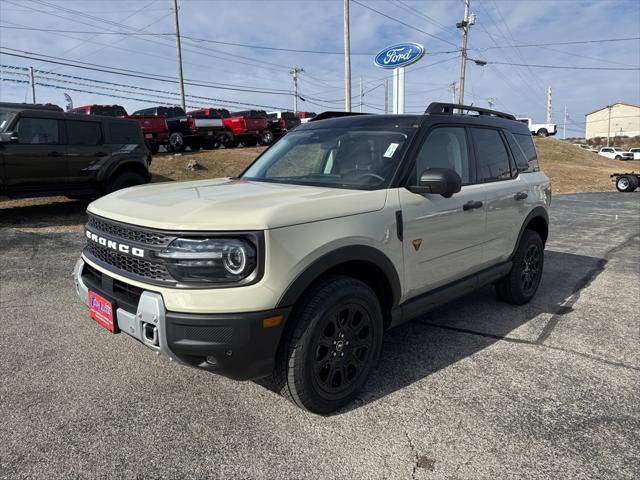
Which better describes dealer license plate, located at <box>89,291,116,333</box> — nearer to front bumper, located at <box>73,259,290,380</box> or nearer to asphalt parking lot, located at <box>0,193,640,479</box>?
front bumper, located at <box>73,259,290,380</box>

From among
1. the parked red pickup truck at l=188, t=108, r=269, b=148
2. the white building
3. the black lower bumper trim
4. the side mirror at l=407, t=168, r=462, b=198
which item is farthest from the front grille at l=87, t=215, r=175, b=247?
the white building

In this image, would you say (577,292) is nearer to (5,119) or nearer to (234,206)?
(234,206)

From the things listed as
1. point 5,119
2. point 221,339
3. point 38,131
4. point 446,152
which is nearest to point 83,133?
point 38,131

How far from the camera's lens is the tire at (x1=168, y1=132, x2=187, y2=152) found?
61.3 ft

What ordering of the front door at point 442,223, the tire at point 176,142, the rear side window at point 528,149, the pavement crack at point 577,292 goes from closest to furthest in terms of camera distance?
the front door at point 442,223 < the pavement crack at point 577,292 < the rear side window at point 528,149 < the tire at point 176,142

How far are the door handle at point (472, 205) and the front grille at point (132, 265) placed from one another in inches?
89.7

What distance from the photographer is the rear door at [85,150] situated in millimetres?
8961

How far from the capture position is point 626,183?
65.3ft

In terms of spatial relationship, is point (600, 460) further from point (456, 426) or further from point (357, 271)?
point (357, 271)

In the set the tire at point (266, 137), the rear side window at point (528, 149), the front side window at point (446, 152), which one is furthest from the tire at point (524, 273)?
the tire at point (266, 137)

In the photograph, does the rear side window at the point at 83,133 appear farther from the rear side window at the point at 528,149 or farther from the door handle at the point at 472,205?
the door handle at the point at 472,205

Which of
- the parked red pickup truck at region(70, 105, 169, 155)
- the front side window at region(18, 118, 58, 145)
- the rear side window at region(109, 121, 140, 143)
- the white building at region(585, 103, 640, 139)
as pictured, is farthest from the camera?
the white building at region(585, 103, 640, 139)

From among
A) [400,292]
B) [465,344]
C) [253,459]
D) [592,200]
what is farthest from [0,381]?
[592,200]

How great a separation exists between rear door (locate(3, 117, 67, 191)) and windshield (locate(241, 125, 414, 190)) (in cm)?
627
